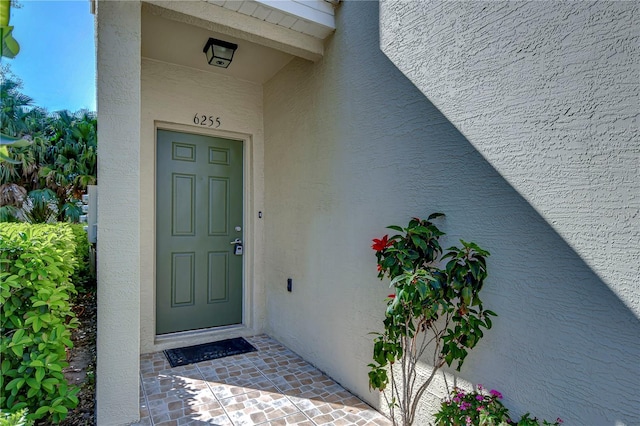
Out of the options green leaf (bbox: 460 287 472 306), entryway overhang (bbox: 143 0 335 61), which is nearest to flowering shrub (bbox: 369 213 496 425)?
green leaf (bbox: 460 287 472 306)

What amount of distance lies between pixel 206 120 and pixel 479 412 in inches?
139

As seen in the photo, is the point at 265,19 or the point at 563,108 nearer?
the point at 563,108

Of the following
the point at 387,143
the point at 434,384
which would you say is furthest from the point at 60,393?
the point at 387,143

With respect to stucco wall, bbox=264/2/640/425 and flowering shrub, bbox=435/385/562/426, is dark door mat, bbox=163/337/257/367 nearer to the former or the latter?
stucco wall, bbox=264/2/640/425

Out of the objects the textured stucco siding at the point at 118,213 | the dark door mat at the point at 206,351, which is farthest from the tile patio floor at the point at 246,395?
the textured stucco siding at the point at 118,213

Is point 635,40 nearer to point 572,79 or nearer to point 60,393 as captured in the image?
point 572,79

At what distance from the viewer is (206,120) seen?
12.6ft

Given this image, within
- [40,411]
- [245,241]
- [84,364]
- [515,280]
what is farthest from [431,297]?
[84,364]

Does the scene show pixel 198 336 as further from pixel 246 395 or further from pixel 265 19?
pixel 265 19

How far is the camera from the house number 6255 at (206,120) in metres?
3.80

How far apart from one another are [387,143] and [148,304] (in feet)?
9.23

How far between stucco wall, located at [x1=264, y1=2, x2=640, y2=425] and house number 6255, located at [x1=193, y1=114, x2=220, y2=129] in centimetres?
60

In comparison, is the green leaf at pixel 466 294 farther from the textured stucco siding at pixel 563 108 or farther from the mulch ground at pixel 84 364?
the mulch ground at pixel 84 364

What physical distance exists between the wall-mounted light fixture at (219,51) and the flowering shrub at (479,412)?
327 centimetres
